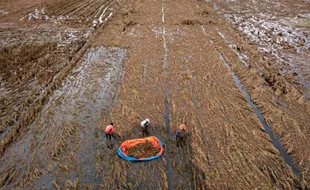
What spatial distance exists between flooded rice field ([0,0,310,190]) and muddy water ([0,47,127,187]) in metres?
0.05

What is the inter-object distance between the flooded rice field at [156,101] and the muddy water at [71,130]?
0.05 meters

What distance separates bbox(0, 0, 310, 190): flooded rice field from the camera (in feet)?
28.5

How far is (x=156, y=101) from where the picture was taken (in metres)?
12.5

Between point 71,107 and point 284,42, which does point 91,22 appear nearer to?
point 71,107

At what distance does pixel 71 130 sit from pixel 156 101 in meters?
4.48

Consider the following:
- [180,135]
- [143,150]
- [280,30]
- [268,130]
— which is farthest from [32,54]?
[280,30]

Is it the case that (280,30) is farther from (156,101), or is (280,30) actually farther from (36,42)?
(36,42)

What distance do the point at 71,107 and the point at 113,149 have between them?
4035mm

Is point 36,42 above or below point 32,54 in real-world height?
above

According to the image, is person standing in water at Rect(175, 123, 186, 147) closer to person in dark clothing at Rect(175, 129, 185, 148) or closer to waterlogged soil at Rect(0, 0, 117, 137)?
person in dark clothing at Rect(175, 129, 185, 148)

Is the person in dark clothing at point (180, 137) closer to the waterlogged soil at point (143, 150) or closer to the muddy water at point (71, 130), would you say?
the waterlogged soil at point (143, 150)

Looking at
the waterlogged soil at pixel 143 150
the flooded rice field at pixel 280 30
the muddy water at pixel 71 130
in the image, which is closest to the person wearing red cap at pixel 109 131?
the muddy water at pixel 71 130

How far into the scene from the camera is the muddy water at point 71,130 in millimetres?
8906

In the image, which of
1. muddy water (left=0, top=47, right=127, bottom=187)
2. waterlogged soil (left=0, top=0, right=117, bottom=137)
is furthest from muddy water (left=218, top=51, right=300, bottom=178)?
waterlogged soil (left=0, top=0, right=117, bottom=137)
